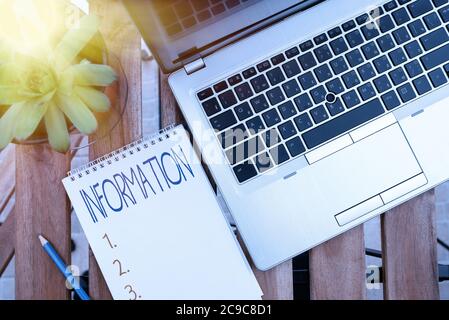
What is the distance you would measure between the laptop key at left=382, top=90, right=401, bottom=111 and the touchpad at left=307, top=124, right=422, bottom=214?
0.03m

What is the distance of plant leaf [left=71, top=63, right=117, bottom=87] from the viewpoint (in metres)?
0.48

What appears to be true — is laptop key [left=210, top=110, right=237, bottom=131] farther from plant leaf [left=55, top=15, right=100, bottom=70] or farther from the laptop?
plant leaf [left=55, top=15, right=100, bottom=70]

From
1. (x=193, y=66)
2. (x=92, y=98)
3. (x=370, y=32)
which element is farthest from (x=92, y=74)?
(x=370, y=32)

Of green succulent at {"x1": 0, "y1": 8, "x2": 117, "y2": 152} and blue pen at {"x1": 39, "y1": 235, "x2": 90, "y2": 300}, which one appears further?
blue pen at {"x1": 39, "y1": 235, "x2": 90, "y2": 300}

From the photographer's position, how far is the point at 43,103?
49 centimetres

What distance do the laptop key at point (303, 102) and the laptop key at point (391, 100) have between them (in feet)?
0.30

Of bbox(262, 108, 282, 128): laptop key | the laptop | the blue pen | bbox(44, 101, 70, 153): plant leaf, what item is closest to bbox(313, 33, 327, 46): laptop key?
the laptop

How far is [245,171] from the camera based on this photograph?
558 millimetres

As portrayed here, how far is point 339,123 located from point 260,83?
0.36 feet

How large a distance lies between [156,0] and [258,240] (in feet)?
1.02

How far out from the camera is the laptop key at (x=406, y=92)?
0.56 metres
